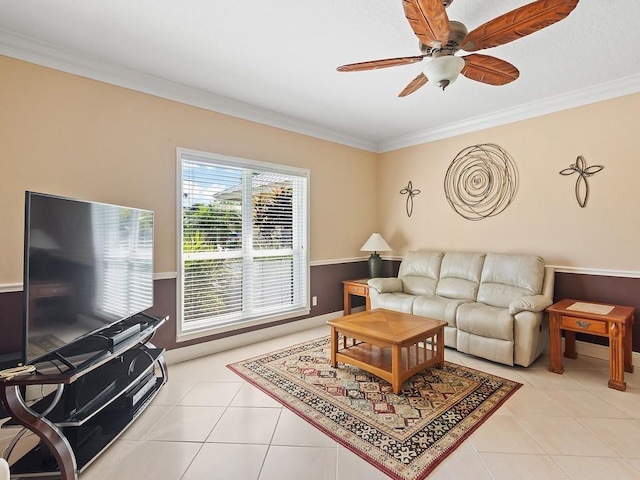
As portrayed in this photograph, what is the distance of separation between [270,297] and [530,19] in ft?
10.9

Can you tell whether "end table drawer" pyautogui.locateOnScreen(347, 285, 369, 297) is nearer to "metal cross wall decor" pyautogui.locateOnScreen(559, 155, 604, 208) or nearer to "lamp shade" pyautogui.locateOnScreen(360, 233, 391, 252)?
"lamp shade" pyautogui.locateOnScreen(360, 233, 391, 252)

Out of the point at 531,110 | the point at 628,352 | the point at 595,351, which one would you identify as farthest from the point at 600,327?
the point at 531,110

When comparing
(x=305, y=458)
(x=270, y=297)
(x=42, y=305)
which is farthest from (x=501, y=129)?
(x=42, y=305)

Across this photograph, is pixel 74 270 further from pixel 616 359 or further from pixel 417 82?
pixel 616 359

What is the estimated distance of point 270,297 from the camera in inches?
151

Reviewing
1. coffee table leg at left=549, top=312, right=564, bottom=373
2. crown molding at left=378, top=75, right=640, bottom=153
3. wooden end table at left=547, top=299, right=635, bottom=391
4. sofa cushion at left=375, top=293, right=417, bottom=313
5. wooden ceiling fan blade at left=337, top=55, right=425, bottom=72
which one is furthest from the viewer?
sofa cushion at left=375, top=293, right=417, bottom=313

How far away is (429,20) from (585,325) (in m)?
2.69

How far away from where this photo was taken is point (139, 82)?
111 inches

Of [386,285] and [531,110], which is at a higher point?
[531,110]

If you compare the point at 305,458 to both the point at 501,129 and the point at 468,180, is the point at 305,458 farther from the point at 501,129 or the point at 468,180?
the point at 501,129

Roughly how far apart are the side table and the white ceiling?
7.32 ft

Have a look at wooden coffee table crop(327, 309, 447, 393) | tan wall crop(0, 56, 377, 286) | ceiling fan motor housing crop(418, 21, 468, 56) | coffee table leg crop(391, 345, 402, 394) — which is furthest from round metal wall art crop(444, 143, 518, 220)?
coffee table leg crop(391, 345, 402, 394)

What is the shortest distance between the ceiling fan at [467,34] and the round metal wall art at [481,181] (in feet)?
5.89

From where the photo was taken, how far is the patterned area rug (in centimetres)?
181
